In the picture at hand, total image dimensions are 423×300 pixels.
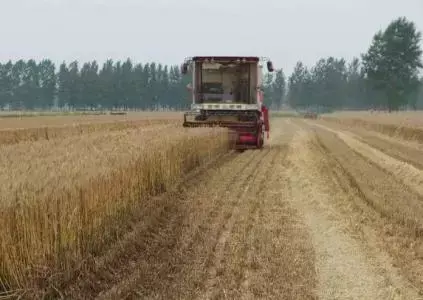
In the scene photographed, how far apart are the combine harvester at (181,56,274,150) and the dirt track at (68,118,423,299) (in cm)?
811

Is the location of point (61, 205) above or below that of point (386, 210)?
above

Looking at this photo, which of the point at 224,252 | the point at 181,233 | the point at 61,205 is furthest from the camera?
the point at 181,233

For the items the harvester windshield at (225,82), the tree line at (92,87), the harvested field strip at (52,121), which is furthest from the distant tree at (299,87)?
the harvester windshield at (225,82)

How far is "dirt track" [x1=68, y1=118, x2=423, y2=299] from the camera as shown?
560 centimetres

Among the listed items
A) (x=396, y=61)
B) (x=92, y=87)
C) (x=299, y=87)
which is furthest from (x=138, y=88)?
(x=396, y=61)

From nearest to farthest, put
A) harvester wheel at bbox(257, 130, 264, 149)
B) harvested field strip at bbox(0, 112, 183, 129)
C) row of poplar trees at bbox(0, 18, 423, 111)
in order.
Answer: harvester wheel at bbox(257, 130, 264, 149), harvested field strip at bbox(0, 112, 183, 129), row of poplar trees at bbox(0, 18, 423, 111)

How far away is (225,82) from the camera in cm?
2180

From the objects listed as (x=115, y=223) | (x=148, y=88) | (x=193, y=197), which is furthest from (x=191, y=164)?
(x=148, y=88)

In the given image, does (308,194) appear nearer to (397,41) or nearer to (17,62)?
(397,41)

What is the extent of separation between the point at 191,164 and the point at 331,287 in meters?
8.52

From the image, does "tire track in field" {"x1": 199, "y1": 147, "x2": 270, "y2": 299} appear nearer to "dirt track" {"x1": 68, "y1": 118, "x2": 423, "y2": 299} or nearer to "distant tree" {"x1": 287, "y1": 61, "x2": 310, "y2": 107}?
"dirt track" {"x1": 68, "y1": 118, "x2": 423, "y2": 299}

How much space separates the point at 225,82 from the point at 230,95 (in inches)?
21.1

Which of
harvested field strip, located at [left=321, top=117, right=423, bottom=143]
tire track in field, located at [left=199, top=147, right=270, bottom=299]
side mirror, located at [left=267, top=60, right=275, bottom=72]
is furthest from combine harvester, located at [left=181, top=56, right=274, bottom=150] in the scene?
harvested field strip, located at [left=321, top=117, right=423, bottom=143]

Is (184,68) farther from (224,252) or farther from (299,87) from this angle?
(299,87)
